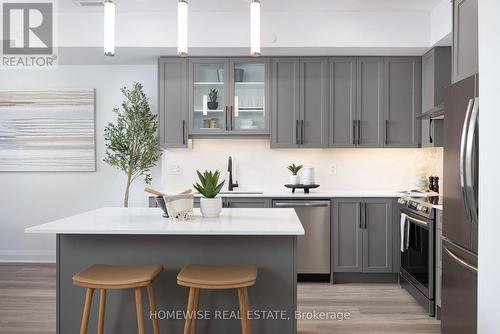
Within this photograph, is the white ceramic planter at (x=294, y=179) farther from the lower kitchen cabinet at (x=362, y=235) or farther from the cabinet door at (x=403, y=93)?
the cabinet door at (x=403, y=93)

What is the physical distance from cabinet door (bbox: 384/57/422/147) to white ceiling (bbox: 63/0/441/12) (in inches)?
23.2

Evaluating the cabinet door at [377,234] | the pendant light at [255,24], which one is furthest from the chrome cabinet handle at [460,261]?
the pendant light at [255,24]

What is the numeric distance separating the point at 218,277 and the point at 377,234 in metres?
2.68

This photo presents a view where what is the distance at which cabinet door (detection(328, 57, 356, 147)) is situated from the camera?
15.9 feet

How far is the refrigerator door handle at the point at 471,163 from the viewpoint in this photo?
2459mm

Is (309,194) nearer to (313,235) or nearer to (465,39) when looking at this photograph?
(313,235)

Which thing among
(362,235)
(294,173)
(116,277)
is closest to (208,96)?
(294,173)

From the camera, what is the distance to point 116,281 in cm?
239

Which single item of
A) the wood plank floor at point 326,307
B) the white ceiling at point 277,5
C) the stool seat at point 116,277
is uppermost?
the white ceiling at point 277,5

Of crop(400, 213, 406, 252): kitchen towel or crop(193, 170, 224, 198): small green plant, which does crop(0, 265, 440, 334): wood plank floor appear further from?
crop(193, 170, 224, 198): small green plant

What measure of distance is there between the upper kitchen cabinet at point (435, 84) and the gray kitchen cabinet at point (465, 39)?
55.5 inches
